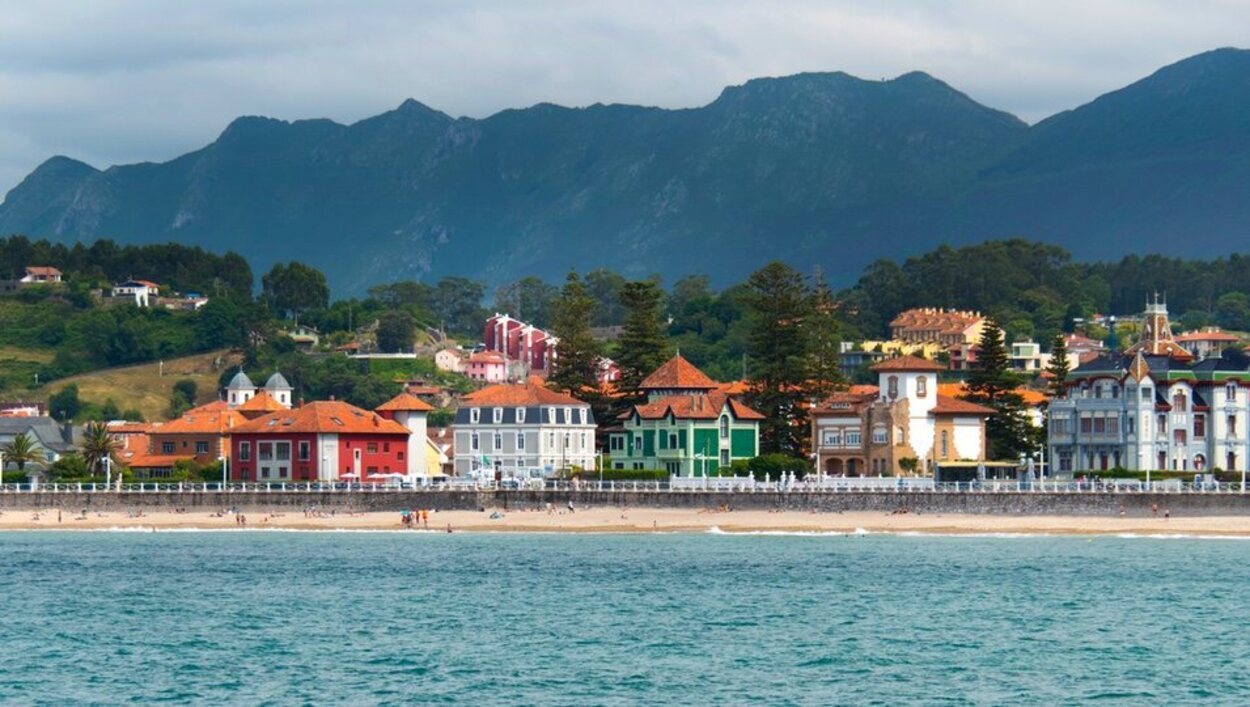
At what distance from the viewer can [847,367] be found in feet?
653

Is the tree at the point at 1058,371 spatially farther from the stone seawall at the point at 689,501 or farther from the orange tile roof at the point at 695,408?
the stone seawall at the point at 689,501

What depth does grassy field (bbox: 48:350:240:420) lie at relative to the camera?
180500 millimetres

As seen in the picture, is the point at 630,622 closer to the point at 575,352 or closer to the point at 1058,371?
the point at 1058,371

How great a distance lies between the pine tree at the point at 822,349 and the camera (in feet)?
401

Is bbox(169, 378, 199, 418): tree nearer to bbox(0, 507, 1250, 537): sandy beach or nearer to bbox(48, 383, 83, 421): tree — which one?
bbox(48, 383, 83, 421): tree

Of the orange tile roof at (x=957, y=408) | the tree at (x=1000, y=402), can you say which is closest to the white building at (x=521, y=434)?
the orange tile roof at (x=957, y=408)

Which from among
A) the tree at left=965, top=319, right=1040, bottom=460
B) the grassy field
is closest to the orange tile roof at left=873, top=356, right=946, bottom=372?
the tree at left=965, top=319, right=1040, bottom=460

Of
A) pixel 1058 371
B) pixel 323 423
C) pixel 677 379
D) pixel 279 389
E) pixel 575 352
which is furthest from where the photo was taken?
pixel 279 389

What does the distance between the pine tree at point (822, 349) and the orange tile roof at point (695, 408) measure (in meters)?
4.50

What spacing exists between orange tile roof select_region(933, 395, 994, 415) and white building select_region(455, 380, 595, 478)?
20.3 m

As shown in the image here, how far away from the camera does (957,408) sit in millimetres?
115375

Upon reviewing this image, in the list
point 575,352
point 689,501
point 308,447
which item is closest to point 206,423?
point 308,447

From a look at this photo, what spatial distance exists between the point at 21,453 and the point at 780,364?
142ft

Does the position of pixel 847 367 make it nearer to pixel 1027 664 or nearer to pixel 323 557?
pixel 323 557
